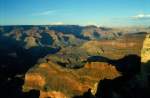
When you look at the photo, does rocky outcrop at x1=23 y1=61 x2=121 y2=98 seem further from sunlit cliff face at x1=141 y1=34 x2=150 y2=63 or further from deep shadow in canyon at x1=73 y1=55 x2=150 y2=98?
sunlit cliff face at x1=141 y1=34 x2=150 y2=63

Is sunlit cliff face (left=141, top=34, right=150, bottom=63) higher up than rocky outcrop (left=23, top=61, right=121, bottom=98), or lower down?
higher up

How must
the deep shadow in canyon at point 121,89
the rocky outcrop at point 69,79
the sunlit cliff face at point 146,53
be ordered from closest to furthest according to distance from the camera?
the deep shadow in canyon at point 121,89 < the sunlit cliff face at point 146,53 < the rocky outcrop at point 69,79

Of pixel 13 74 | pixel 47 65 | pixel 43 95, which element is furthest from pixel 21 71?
pixel 43 95

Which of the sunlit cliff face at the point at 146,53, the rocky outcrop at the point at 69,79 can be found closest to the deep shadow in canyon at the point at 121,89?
the rocky outcrop at the point at 69,79

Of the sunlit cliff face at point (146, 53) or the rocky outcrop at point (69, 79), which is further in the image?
the rocky outcrop at point (69, 79)

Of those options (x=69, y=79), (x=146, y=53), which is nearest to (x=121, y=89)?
(x=146, y=53)

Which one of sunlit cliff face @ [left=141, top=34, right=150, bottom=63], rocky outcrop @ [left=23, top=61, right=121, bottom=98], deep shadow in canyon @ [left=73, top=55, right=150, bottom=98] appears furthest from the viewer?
rocky outcrop @ [left=23, top=61, right=121, bottom=98]

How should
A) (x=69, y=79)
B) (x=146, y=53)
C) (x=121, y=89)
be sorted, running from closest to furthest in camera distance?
(x=146, y=53) < (x=121, y=89) < (x=69, y=79)

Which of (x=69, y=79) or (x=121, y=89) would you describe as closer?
(x=121, y=89)

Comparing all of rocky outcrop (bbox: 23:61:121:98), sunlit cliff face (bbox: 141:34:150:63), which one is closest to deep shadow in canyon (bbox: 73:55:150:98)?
rocky outcrop (bbox: 23:61:121:98)

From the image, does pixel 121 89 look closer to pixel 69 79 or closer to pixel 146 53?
pixel 146 53

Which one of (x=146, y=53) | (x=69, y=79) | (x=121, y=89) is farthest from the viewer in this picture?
(x=69, y=79)

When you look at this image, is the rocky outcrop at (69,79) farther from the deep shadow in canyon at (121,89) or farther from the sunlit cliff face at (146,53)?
the sunlit cliff face at (146,53)

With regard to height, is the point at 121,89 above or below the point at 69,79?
above
